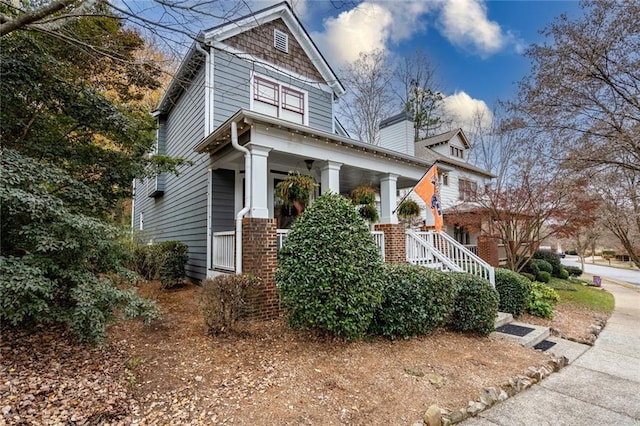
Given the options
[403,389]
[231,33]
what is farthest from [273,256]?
[231,33]

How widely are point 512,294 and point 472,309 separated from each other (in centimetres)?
248

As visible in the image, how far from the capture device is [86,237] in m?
3.82

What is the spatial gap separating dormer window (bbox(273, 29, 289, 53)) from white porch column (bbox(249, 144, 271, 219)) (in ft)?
16.4

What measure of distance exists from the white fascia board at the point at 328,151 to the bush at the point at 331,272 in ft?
7.15

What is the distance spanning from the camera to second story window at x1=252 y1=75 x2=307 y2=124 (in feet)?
29.5

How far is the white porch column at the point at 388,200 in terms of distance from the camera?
8766 millimetres

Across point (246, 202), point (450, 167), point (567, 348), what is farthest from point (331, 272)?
point (450, 167)

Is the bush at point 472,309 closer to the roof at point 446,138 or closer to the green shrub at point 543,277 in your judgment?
the green shrub at point 543,277

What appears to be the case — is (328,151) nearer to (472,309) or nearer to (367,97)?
(472,309)

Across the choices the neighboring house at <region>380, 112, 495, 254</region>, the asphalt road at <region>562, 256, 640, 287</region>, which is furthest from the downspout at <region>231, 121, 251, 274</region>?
the asphalt road at <region>562, 256, 640, 287</region>

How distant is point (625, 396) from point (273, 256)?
5.34m

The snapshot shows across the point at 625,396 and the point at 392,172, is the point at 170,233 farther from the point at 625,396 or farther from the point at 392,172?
the point at 625,396

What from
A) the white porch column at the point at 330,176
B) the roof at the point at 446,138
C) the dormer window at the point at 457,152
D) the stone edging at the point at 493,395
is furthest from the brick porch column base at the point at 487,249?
the stone edging at the point at 493,395

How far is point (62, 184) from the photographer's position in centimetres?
430
